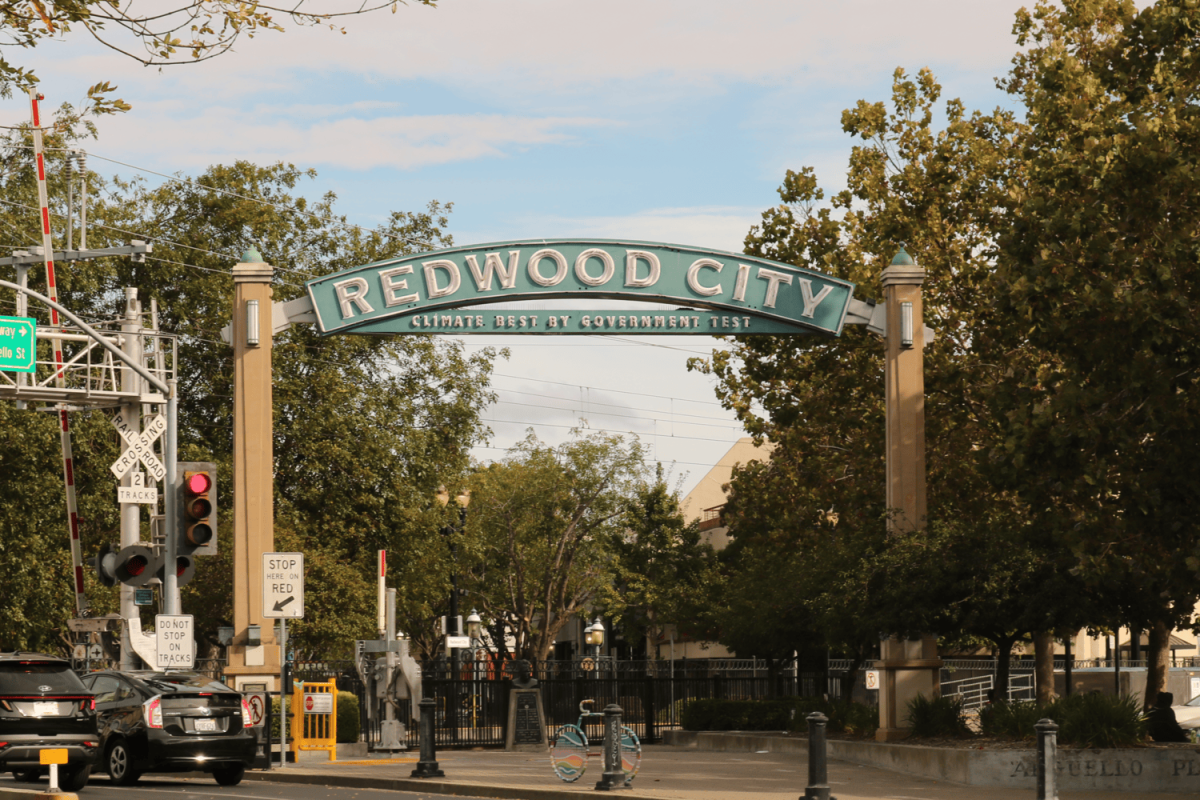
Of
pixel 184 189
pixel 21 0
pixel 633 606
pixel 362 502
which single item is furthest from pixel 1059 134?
pixel 633 606

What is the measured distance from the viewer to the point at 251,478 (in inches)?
901

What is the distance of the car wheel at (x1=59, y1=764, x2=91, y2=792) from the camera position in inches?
690

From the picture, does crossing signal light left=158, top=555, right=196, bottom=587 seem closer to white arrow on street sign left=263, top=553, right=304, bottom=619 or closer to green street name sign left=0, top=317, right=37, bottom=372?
white arrow on street sign left=263, top=553, right=304, bottom=619

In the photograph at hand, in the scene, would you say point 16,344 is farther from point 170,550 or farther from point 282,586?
point 282,586

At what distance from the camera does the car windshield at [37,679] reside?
700 inches

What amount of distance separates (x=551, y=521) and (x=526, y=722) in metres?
36.4

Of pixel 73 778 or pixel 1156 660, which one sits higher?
pixel 1156 660

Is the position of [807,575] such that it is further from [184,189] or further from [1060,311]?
[184,189]

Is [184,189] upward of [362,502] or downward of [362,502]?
upward

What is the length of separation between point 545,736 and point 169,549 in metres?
9.66

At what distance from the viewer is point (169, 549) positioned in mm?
21000

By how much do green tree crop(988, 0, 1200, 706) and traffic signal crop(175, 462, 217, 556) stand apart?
1026 cm

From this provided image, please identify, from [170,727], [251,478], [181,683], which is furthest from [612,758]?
[251,478]

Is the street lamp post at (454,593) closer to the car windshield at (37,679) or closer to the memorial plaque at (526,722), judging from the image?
the memorial plaque at (526,722)
